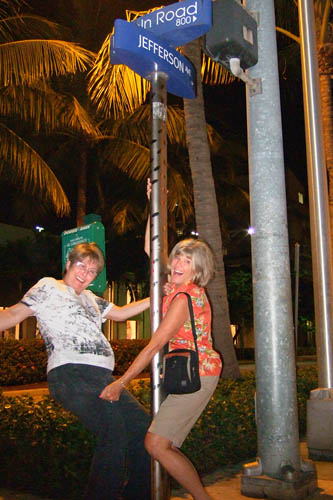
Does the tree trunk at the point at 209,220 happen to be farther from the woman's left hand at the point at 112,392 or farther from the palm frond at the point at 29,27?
the palm frond at the point at 29,27

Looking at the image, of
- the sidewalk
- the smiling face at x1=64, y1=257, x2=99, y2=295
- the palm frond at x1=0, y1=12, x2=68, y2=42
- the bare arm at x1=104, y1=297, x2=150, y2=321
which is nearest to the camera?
the smiling face at x1=64, y1=257, x2=99, y2=295

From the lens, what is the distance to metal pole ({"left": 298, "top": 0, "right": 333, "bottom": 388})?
6.74 m

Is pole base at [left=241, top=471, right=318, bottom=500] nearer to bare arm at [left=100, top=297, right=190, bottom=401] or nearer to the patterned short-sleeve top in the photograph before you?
the patterned short-sleeve top

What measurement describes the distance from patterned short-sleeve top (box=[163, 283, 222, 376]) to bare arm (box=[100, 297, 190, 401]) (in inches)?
2.7

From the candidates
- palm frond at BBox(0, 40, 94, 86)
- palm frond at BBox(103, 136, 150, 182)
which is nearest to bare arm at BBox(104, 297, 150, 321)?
palm frond at BBox(0, 40, 94, 86)

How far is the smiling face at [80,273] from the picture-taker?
385 cm

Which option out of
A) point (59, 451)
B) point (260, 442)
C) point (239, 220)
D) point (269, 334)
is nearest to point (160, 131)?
point (269, 334)

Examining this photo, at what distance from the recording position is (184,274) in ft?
11.8

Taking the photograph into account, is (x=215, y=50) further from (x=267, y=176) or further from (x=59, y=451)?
(x=59, y=451)

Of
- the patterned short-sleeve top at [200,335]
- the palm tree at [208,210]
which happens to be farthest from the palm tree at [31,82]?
the patterned short-sleeve top at [200,335]

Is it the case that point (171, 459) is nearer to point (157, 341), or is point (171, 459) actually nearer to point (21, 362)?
point (157, 341)

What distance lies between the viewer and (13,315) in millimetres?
3555

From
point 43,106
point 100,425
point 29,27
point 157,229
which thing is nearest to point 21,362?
point 43,106

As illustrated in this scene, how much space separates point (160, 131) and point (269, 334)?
1779 millimetres
